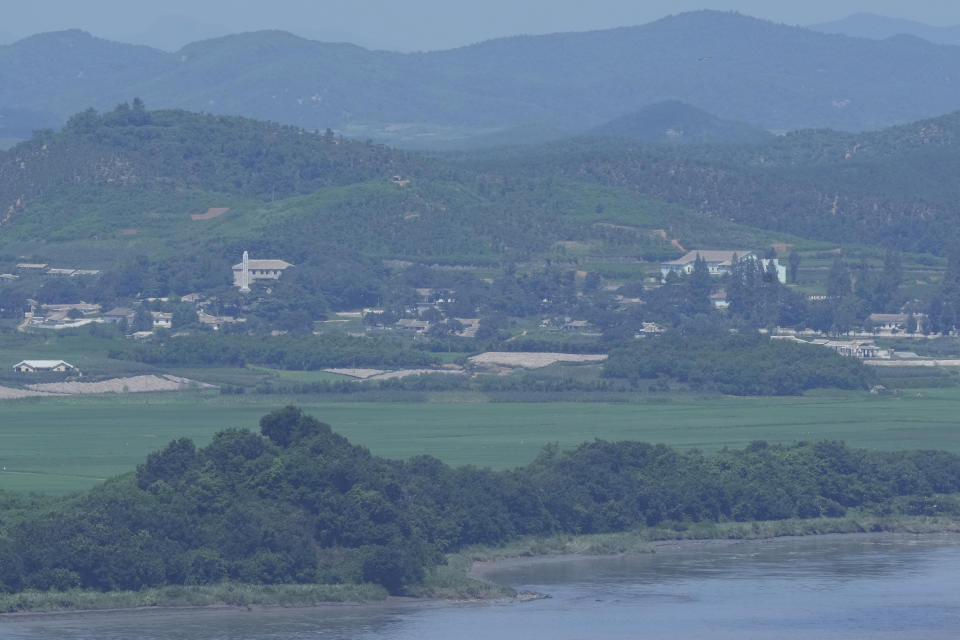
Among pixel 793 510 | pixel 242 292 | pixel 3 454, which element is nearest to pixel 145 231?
pixel 242 292

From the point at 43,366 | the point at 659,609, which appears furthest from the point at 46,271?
the point at 659,609

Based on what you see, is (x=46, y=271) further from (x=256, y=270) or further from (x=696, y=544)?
(x=696, y=544)

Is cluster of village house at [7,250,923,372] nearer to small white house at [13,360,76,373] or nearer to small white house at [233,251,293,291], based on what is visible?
small white house at [233,251,293,291]

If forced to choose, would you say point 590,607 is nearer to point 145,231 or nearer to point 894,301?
point 894,301

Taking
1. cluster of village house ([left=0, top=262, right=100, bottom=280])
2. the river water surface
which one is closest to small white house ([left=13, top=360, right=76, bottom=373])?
the river water surface

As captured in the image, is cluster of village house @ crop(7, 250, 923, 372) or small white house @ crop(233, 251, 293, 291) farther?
small white house @ crop(233, 251, 293, 291)
